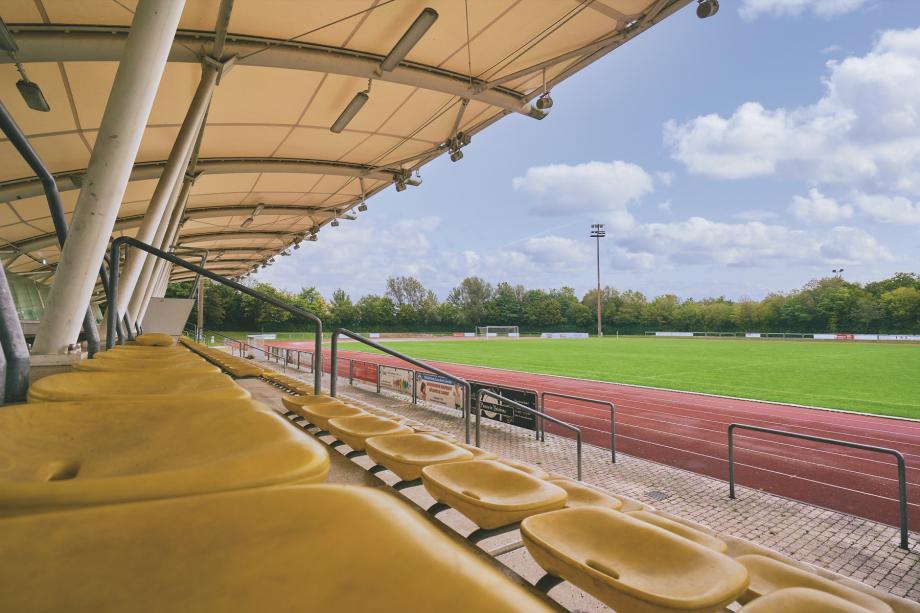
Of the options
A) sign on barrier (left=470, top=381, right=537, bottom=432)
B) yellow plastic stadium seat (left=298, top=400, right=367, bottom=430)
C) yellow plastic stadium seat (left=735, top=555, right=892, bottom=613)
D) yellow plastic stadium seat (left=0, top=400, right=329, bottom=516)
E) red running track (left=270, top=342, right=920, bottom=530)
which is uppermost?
yellow plastic stadium seat (left=0, top=400, right=329, bottom=516)

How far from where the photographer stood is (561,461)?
324 inches

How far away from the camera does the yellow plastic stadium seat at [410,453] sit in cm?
217

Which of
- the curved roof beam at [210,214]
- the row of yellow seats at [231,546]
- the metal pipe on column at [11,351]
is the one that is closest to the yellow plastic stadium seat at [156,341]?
the metal pipe on column at [11,351]

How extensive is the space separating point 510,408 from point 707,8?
838cm

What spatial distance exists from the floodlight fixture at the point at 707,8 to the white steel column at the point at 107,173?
7.28m

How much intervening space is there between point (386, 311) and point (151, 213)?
75.5 meters

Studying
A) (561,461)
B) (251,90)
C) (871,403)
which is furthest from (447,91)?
(871,403)

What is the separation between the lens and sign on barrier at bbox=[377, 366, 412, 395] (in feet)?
48.4

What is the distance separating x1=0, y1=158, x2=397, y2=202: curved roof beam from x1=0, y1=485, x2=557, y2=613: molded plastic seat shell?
1487 cm

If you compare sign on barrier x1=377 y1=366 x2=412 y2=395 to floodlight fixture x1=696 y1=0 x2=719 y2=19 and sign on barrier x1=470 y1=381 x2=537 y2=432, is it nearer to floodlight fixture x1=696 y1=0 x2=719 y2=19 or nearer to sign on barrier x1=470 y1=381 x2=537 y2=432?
sign on barrier x1=470 y1=381 x2=537 y2=432

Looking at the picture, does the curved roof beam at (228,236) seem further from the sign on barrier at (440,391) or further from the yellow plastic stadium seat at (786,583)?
the yellow plastic stadium seat at (786,583)

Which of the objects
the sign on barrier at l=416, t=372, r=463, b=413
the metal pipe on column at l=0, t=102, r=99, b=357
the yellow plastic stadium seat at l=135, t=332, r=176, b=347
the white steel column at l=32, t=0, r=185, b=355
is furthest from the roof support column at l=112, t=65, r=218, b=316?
the sign on barrier at l=416, t=372, r=463, b=413

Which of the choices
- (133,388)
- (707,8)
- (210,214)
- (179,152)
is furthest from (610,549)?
(210,214)

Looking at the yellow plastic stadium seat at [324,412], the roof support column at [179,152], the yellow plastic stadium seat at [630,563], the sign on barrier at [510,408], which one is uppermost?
the roof support column at [179,152]
